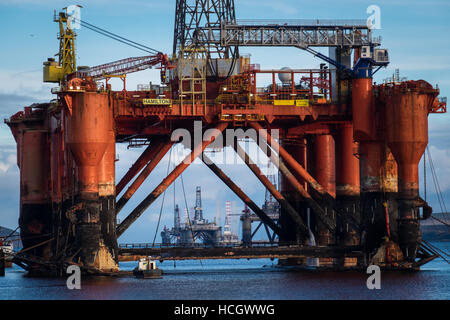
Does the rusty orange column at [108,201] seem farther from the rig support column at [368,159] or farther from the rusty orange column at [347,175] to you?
the rusty orange column at [347,175]

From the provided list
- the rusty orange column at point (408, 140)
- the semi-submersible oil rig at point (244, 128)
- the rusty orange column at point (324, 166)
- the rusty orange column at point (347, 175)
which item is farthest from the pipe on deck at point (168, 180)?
the rusty orange column at point (408, 140)

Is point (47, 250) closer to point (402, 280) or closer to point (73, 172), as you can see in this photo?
point (73, 172)

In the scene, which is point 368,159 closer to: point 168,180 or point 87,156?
point 168,180

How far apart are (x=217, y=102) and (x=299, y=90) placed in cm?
647

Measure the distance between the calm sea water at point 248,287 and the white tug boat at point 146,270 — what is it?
36.1 inches

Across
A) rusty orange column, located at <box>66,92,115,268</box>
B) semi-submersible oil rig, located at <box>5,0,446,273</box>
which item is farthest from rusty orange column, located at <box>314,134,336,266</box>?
rusty orange column, located at <box>66,92,115,268</box>

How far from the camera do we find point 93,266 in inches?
2835

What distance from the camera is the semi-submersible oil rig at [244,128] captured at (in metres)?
73.3

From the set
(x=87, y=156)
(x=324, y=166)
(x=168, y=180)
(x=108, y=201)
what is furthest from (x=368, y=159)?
(x=87, y=156)

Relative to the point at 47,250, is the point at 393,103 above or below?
above

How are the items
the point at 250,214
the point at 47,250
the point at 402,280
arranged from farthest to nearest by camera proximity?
the point at 250,214 < the point at 47,250 < the point at 402,280

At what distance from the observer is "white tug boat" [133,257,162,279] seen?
77.6 metres

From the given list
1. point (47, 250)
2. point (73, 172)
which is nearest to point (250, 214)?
point (47, 250)
